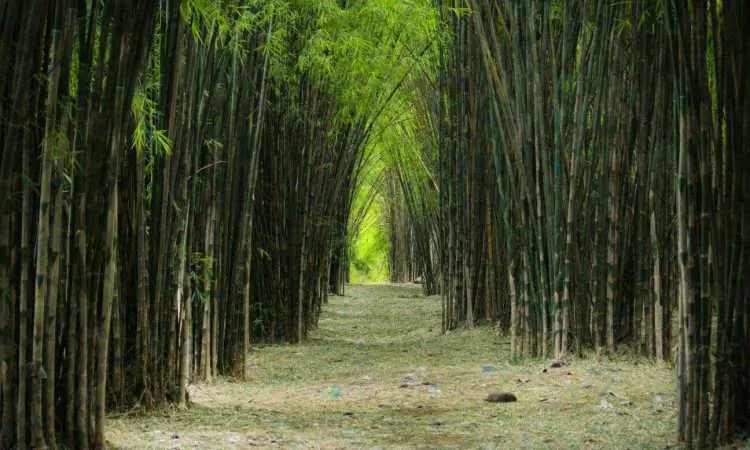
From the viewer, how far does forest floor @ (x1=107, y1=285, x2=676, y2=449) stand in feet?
10.9

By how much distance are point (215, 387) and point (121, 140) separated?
2083mm

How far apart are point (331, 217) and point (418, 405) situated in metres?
3.80

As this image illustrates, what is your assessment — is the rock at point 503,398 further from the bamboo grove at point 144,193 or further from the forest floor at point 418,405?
the bamboo grove at point 144,193

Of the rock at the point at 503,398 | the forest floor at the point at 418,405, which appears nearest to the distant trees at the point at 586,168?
the forest floor at the point at 418,405

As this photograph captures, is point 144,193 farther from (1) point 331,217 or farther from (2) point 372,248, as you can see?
(2) point 372,248

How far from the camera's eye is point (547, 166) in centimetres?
502

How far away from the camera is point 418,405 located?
4277mm

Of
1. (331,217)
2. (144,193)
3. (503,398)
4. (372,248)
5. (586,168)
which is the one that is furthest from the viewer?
(372,248)

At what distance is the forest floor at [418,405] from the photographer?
3.32m

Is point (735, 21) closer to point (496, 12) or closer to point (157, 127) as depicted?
point (157, 127)

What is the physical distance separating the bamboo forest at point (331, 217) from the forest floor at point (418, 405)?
0.03 meters

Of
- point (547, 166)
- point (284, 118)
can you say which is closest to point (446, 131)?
point (284, 118)

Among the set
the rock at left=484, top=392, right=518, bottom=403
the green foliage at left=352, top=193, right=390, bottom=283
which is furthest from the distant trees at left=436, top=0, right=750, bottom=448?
the green foliage at left=352, top=193, right=390, bottom=283

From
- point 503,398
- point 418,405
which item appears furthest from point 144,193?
point 503,398
